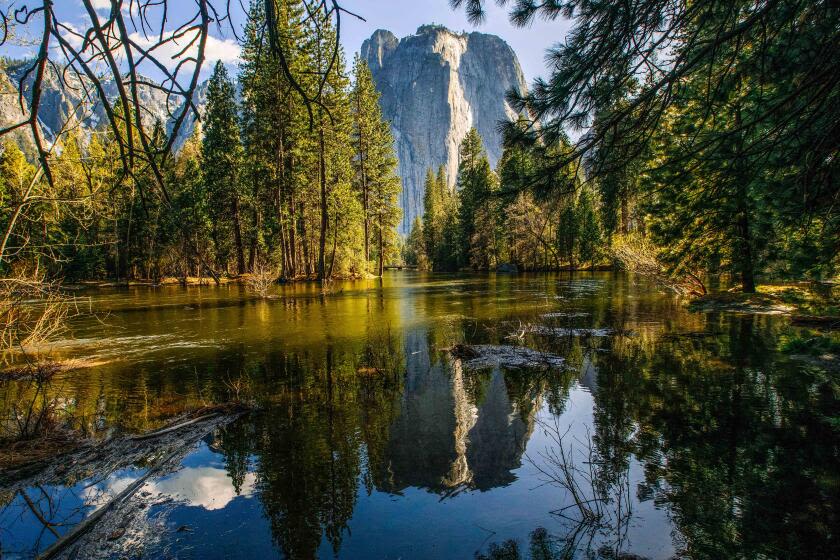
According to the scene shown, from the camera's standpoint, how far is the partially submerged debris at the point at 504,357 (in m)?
8.68

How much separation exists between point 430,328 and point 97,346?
8.87m

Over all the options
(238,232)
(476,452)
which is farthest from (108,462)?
(238,232)

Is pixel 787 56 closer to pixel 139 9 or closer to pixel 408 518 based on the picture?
pixel 139 9

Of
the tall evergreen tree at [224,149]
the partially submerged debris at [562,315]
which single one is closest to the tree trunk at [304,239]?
the tall evergreen tree at [224,149]

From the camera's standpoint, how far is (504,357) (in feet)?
30.3

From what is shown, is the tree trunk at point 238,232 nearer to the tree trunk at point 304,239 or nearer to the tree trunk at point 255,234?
the tree trunk at point 255,234

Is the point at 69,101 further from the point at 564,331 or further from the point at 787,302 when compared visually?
the point at 787,302

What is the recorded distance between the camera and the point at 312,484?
4281 millimetres

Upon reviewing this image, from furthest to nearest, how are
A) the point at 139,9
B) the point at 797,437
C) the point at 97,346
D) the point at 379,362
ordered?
the point at 97,346
the point at 379,362
the point at 797,437
the point at 139,9

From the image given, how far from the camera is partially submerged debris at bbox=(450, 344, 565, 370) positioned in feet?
28.5

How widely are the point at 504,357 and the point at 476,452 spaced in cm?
429

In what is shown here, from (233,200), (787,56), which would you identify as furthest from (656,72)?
(233,200)

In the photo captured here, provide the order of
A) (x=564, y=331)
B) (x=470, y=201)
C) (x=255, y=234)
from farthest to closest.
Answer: (x=470, y=201)
(x=255, y=234)
(x=564, y=331)

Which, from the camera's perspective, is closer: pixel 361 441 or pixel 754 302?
pixel 361 441
